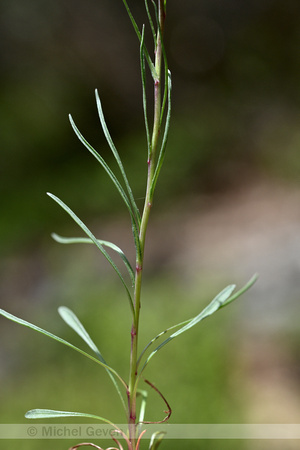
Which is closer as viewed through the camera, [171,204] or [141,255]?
[141,255]

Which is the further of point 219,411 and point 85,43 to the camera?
point 85,43

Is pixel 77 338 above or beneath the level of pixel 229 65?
beneath

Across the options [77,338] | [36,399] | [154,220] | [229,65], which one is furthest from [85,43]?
[36,399]

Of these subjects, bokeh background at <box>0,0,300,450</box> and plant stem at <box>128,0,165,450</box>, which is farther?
bokeh background at <box>0,0,300,450</box>

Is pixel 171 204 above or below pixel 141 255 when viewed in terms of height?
below

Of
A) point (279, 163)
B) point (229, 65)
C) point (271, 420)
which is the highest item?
point (229, 65)

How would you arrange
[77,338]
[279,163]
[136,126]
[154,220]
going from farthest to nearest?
[136,126], [279,163], [154,220], [77,338]

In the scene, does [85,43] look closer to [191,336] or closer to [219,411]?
[191,336]

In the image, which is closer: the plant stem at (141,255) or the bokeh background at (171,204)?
the plant stem at (141,255)
